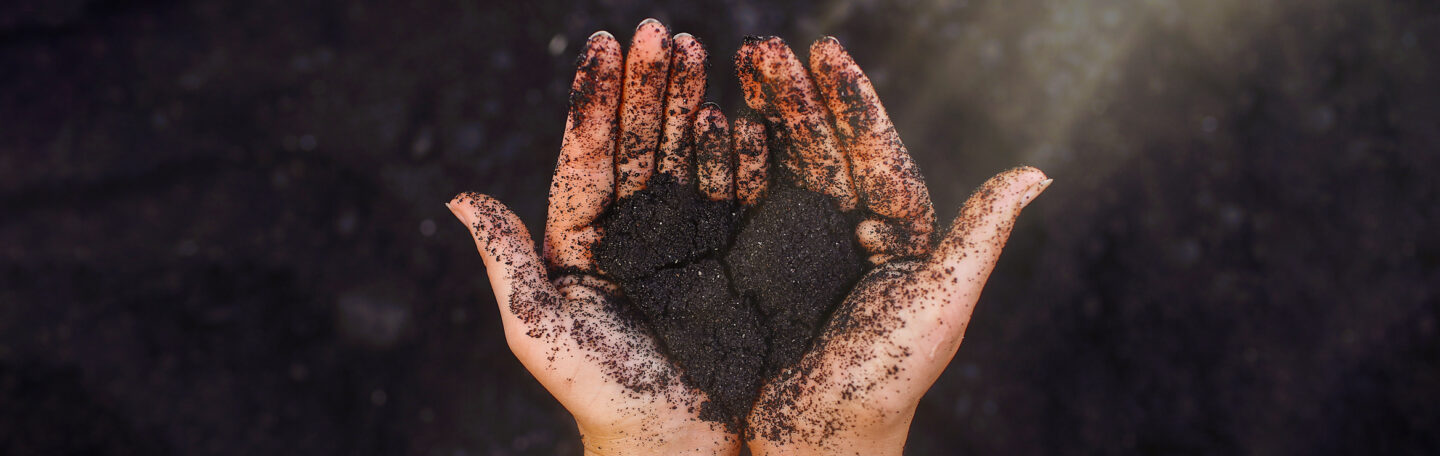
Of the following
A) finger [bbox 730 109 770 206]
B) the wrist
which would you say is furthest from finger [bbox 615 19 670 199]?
the wrist

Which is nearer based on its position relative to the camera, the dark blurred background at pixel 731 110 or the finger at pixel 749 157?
the finger at pixel 749 157

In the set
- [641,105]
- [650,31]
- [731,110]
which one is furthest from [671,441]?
[731,110]

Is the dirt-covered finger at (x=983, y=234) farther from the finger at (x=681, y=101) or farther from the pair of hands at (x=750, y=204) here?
the finger at (x=681, y=101)

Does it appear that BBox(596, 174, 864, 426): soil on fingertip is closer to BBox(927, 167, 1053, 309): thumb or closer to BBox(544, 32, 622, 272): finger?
BBox(544, 32, 622, 272): finger

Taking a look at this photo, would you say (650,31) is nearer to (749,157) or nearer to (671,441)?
(749,157)

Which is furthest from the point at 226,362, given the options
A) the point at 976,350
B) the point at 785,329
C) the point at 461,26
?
the point at 976,350

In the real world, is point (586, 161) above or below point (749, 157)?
below

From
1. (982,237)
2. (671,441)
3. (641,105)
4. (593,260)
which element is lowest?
(671,441)

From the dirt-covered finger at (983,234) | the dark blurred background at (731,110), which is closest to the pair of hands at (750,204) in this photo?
the dirt-covered finger at (983,234)
